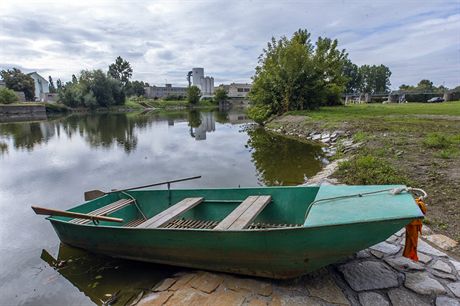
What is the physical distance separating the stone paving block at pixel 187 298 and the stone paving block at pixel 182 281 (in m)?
0.15

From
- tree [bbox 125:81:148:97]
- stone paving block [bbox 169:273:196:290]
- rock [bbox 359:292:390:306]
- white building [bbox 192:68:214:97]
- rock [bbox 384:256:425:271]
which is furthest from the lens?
white building [bbox 192:68:214:97]

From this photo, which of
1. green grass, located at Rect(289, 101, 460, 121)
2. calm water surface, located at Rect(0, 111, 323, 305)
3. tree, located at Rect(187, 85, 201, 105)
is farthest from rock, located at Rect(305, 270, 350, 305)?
tree, located at Rect(187, 85, 201, 105)

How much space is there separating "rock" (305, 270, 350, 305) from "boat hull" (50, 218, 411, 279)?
0.22 meters

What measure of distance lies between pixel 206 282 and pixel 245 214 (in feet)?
3.53

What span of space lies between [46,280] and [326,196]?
474cm

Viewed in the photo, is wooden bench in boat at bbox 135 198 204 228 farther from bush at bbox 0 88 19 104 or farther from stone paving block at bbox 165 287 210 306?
bush at bbox 0 88 19 104

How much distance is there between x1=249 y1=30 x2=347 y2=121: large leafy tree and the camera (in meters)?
26.2

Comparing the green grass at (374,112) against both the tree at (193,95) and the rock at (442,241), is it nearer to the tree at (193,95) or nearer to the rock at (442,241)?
the rock at (442,241)

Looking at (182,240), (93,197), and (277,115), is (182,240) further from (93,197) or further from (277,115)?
(277,115)

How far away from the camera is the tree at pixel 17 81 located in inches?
2566

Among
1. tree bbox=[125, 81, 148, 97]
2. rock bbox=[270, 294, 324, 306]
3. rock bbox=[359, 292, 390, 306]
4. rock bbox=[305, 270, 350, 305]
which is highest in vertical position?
tree bbox=[125, 81, 148, 97]

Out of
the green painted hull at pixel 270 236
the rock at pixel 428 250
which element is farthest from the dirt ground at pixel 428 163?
the green painted hull at pixel 270 236

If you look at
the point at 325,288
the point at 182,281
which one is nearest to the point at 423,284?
the point at 325,288

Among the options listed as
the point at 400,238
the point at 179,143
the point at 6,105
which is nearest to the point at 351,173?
the point at 400,238
